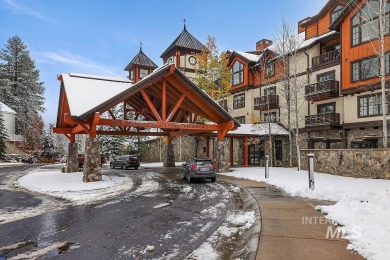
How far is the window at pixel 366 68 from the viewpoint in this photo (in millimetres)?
23609

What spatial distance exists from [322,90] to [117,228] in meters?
24.8

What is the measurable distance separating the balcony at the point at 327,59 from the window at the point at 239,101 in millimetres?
10901

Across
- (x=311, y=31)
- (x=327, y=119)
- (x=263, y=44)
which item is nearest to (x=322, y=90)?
(x=327, y=119)

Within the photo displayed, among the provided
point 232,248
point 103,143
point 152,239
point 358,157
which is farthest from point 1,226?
point 103,143

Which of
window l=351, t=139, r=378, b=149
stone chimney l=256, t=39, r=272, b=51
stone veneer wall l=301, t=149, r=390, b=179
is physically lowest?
stone veneer wall l=301, t=149, r=390, b=179

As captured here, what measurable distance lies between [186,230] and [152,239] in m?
1.03

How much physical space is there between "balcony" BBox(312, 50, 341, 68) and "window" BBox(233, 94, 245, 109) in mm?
10901

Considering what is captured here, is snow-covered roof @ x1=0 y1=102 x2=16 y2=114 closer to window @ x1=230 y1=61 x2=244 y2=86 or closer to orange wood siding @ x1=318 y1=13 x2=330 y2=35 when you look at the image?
window @ x1=230 y1=61 x2=244 y2=86

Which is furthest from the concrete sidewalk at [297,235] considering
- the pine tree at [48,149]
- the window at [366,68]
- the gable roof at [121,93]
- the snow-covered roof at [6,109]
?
the snow-covered roof at [6,109]

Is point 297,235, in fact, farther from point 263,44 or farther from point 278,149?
point 263,44

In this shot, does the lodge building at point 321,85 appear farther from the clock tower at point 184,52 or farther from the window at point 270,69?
the clock tower at point 184,52

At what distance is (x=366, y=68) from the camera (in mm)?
24641

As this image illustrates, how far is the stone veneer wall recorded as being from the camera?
16.7 metres

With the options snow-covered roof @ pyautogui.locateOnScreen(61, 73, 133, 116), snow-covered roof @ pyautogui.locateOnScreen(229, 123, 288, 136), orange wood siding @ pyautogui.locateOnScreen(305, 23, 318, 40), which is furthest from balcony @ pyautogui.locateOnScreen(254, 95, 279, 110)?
snow-covered roof @ pyautogui.locateOnScreen(61, 73, 133, 116)
